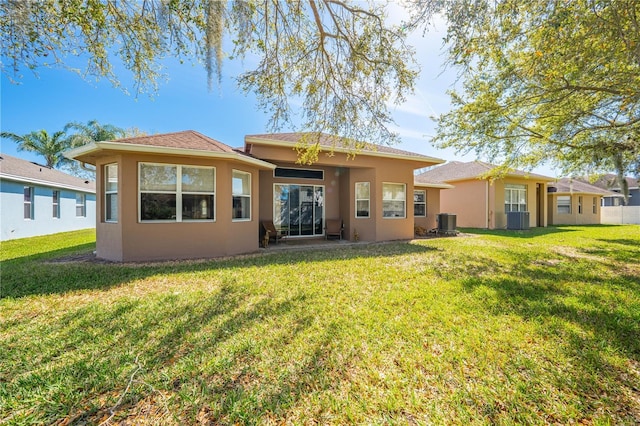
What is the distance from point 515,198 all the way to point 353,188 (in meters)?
13.4

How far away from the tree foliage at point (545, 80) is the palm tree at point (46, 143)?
96.9 feet

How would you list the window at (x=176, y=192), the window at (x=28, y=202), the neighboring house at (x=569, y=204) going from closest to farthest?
the window at (x=176, y=192) < the window at (x=28, y=202) < the neighboring house at (x=569, y=204)

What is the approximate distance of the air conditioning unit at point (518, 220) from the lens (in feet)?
54.0

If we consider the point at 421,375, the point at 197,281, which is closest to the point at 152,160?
the point at 197,281

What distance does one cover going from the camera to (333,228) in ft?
39.0

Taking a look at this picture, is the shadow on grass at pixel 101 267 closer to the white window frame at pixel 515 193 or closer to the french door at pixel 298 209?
the french door at pixel 298 209

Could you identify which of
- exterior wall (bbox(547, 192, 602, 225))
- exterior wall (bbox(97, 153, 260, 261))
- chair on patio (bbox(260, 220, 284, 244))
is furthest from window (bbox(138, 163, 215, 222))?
exterior wall (bbox(547, 192, 602, 225))

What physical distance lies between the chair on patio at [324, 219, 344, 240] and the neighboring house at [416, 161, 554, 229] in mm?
6949

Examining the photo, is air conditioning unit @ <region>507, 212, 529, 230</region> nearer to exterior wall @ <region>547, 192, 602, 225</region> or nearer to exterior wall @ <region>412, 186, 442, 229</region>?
Result: exterior wall @ <region>412, 186, 442, 229</region>

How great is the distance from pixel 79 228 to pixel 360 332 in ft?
74.6

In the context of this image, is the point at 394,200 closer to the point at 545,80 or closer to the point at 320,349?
the point at 545,80

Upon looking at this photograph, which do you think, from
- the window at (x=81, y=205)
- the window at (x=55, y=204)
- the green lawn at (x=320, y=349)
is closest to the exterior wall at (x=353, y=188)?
the green lawn at (x=320, y=349)

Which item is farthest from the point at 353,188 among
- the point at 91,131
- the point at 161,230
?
the point at 91,131

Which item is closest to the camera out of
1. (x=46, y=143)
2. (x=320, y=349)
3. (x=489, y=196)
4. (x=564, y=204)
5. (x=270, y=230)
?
(x=320, y=349)
